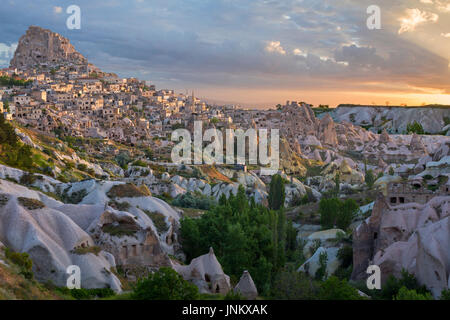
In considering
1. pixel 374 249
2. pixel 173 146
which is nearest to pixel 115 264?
pixel 374 249

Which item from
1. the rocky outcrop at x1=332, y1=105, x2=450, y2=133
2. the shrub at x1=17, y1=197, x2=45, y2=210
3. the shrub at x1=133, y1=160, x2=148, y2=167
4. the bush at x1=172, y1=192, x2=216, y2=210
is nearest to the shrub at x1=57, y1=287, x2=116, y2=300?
the shrub at x1=17, y1=197, x2=45, y2=210

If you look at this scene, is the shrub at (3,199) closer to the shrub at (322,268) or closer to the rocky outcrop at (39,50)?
the shrub at (322,268)

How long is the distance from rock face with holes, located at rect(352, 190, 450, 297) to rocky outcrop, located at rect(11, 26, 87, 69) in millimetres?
171288

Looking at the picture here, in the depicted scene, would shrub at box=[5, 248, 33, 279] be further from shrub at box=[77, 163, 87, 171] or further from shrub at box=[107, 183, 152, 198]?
shrub at box=[77, 163, 87, 171]

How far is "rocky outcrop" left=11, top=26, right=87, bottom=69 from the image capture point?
611 feet

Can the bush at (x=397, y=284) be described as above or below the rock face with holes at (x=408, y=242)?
below

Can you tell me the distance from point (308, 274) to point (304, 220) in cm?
2148

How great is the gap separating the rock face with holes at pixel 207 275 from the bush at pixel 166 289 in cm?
762

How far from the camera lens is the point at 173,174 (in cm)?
7844

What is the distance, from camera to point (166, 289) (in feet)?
60.5

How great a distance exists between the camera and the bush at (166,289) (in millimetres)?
18375

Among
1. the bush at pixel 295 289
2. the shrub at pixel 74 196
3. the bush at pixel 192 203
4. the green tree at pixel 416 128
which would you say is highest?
the green tree at pixel 416 128

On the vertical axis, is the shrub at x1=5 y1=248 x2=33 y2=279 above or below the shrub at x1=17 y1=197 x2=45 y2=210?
below

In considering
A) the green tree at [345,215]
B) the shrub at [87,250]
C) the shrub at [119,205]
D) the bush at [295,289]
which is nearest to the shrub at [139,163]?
the green tree at [345,215]
